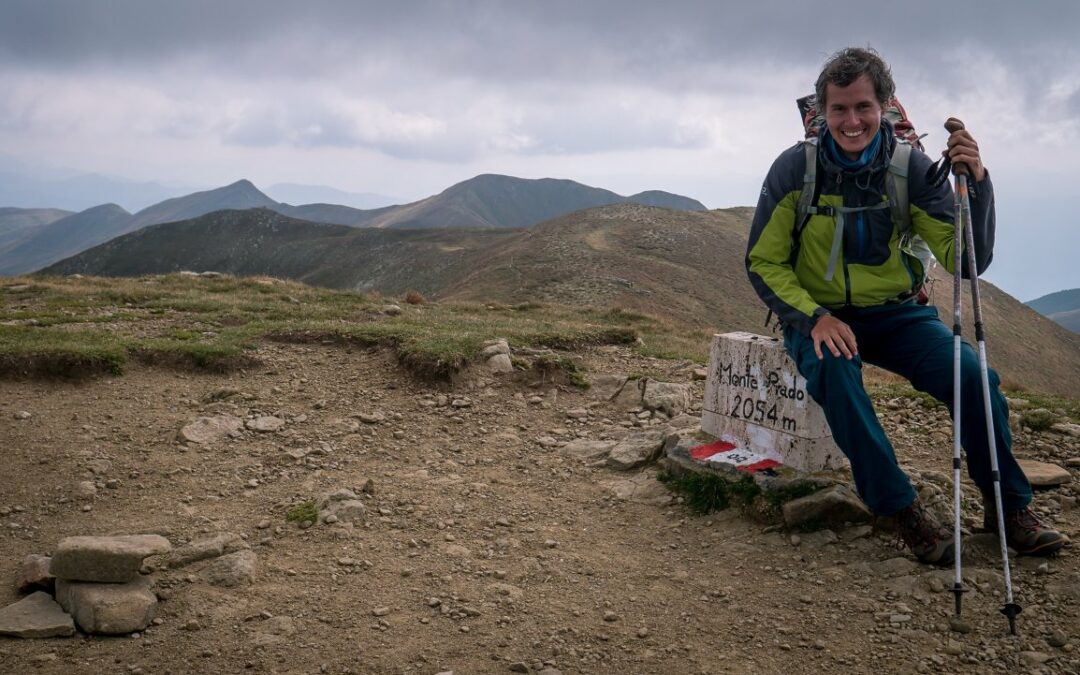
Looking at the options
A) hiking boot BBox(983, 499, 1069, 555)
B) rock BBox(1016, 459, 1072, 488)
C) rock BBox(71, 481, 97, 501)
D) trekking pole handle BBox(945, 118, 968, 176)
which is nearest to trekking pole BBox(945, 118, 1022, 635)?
trekking pole handle BBox(945, 118, 968, 176)

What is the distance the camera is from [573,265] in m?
55.4

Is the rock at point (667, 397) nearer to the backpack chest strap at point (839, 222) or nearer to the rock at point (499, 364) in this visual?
the rock at point (499, 364)

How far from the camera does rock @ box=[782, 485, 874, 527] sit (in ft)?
19.5

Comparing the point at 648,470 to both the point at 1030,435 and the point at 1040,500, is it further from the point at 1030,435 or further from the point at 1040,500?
the point at 1030,435

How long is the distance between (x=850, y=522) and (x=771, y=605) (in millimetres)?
1234

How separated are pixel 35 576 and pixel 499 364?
6334 mm

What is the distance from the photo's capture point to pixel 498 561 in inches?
232

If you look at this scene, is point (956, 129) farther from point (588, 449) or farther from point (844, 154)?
point (588, 449)

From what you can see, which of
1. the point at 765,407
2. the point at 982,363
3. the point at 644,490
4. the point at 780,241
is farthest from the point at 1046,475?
the point at 644,490

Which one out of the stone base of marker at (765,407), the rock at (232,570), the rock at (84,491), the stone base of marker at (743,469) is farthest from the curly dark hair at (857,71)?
the rock at (84,491)

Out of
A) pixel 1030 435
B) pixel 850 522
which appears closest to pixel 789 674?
pixel 850 522

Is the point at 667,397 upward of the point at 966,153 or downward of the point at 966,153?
downward

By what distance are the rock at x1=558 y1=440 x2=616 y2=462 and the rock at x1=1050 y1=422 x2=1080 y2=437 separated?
14.4 feet

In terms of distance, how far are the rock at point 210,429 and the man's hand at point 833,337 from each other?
19.6 ft
